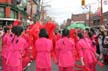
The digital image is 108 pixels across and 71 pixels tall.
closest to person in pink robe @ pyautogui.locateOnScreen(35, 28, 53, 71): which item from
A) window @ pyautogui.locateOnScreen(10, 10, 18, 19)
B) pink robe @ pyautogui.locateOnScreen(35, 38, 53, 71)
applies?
pink robe @ pyautogui.locateOnScreen(35, 38, 53, 71)

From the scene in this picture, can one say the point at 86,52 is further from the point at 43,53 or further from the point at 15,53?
the point at 15,53

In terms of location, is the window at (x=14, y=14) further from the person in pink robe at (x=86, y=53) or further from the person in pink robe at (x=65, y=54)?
the person in pink robe at (x=65, y=54)

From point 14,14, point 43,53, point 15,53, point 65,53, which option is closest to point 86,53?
point 65,53

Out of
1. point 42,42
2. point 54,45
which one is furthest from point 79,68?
point 42,42

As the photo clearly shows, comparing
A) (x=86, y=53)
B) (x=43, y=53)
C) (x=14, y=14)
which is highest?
(x=14, y=14)

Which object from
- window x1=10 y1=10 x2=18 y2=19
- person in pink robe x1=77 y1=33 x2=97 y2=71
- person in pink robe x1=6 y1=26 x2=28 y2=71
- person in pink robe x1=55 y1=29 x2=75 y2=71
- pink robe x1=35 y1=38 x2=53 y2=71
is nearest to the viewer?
person in pink robe x1=6 y1=26 x2=28 y2=71

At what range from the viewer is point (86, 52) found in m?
11.2

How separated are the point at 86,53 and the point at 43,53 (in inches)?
70.1

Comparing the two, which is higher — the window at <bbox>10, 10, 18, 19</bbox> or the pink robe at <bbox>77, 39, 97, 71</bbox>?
the window at <bbox>10, 10, 18, 19</bbox>

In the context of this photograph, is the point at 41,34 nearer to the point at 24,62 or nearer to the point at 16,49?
the point at 16,49

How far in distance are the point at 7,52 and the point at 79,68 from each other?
316 centimetres

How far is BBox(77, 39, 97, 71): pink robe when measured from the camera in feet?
36.5

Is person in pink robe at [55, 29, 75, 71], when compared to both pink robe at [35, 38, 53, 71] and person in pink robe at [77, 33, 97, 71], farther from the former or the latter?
person in pink robe at [77, 33, 97, 71]

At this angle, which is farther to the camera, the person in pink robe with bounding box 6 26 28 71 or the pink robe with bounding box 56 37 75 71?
the pink robe with bounding box 56 37 75 71
